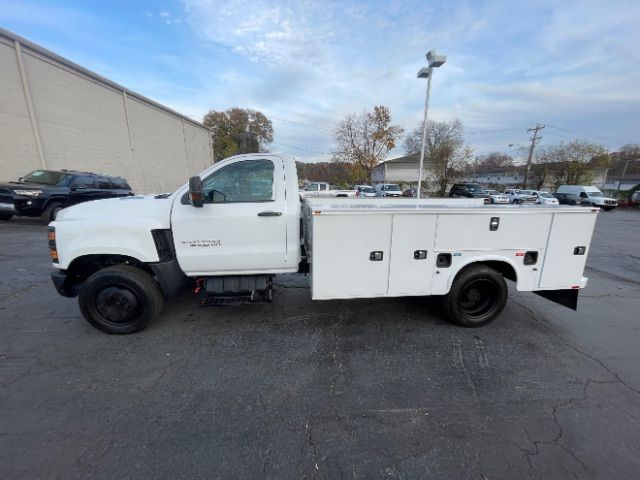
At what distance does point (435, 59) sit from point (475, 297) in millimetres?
9732

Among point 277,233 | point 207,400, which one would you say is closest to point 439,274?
point 277,233

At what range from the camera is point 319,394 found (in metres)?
2.59

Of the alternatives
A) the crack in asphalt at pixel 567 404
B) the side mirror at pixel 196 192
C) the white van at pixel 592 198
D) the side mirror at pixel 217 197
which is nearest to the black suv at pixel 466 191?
the white van at pixel 592 198

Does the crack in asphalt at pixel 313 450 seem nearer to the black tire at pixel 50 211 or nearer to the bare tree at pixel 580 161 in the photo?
the black tire at pixel 50 211

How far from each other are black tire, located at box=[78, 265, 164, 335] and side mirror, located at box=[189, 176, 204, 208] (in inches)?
45.8

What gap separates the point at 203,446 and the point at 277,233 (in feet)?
7.23

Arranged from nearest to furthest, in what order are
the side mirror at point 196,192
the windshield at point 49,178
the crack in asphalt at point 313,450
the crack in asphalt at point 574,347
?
the crack in asphalt at point 313,450, the crack in asphalt at point 574,347, the side mirror at point 196,192, the windshield at point 49,178

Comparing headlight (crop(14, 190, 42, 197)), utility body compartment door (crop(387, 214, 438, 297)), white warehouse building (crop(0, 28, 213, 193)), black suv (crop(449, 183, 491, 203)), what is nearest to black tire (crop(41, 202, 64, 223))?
headlight (crop(14, 190, 42, 197))

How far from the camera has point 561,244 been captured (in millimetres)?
3500

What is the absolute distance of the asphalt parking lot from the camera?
6.47 feet

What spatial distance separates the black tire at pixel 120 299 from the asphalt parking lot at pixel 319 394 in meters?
0.19

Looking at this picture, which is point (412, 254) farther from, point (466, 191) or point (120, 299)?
point (466, 191)

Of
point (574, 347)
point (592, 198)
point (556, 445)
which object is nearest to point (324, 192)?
point (574, 347)

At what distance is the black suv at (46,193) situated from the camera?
9.70 metres
